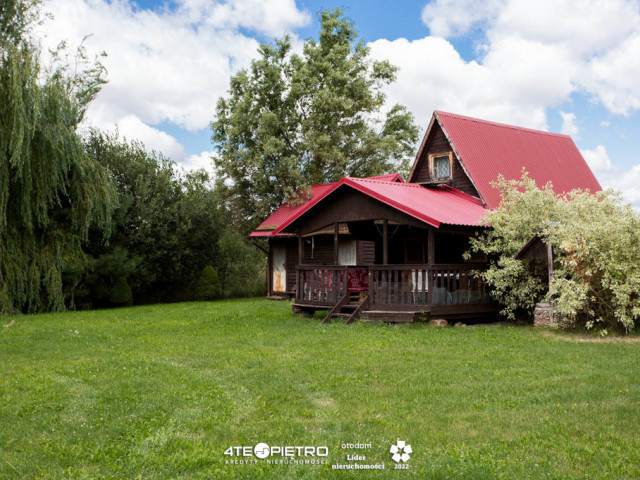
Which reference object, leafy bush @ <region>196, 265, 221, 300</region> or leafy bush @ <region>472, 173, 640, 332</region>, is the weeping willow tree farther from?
leafy bush @ <region>472, 173, 640, 332</region>

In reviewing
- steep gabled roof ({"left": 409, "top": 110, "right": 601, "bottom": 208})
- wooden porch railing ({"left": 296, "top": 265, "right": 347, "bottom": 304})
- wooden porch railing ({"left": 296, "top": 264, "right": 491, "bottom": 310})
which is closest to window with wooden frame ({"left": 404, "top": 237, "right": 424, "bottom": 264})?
steep gabled roof ({"left": 409, "top": 110, "right": 601, "bottom": 208})

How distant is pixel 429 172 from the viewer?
21.3 meters

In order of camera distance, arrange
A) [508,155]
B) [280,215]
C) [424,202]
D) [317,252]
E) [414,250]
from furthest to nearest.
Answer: [280,215] < [317,252] < [508,155] < [414,250] < [424,202]

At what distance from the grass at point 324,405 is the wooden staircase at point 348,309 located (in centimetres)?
307

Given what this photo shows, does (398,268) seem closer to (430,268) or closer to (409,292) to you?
(409,292)

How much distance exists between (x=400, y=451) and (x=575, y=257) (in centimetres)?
939

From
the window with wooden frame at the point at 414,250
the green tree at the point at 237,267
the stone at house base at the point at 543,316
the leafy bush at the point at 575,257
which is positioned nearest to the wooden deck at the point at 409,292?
the leafy bush at the point at 575,257

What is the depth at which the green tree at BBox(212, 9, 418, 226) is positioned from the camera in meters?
30.2

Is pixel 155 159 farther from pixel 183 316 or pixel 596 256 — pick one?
pixel 596 256

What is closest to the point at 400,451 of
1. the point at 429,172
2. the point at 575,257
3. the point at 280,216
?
the point at 575,257

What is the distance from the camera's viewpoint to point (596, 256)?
42.9 ft

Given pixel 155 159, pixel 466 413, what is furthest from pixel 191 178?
pixel 466 413

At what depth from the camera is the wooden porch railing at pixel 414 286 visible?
50.8 ft

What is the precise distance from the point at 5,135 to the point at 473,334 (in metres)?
13.2
